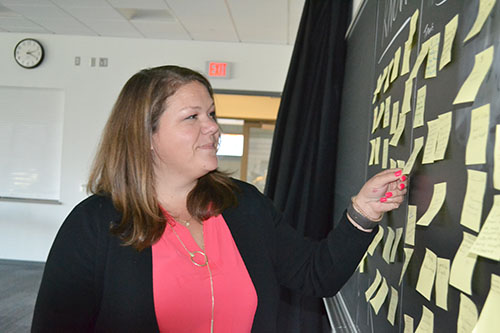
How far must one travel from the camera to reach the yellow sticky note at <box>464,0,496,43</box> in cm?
62

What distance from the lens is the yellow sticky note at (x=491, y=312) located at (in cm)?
55

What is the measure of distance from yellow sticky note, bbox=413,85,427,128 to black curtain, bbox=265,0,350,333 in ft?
4.20

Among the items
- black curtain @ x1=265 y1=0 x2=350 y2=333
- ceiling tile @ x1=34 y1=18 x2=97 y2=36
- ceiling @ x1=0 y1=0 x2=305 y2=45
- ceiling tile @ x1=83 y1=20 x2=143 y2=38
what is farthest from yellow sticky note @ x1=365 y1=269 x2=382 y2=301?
ceiling tile @ x1=34 y1=18 x2=97 y2=36

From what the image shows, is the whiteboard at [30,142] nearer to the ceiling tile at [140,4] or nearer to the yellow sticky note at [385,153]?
the ceiling tile at [140,4]

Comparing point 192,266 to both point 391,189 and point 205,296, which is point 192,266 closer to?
point 205,296

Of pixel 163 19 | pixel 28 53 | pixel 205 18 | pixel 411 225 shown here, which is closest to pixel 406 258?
pixel 411 225

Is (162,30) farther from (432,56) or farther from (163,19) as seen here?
(432,56)

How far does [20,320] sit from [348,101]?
3.23 metres

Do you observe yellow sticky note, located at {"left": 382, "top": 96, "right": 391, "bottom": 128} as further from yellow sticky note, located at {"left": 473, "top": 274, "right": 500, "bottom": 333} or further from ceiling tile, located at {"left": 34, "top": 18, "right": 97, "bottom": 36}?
ceiling tile, located at {"left": 34, "top": 18, "right": 97, "bottom": 36}

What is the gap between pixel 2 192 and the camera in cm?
548

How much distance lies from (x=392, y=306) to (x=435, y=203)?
0.38 meters

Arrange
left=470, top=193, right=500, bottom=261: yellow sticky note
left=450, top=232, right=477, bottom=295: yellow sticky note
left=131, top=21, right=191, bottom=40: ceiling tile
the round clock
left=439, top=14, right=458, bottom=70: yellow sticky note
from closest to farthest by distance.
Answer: left=470, top=193, right=500, bottom=261: yellow sticky note → left=450, top=232, right=477, bottom=295: yellow sticky note → left=439, top=14, right=458, bottom=70: yellow sticky note → left=131, top=21, right=191, bottom=40: ceiling tile → the round clock

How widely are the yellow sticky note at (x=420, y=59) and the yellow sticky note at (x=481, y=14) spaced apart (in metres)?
0.23

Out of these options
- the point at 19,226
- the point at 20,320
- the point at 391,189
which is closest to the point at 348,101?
the point at 391,189
